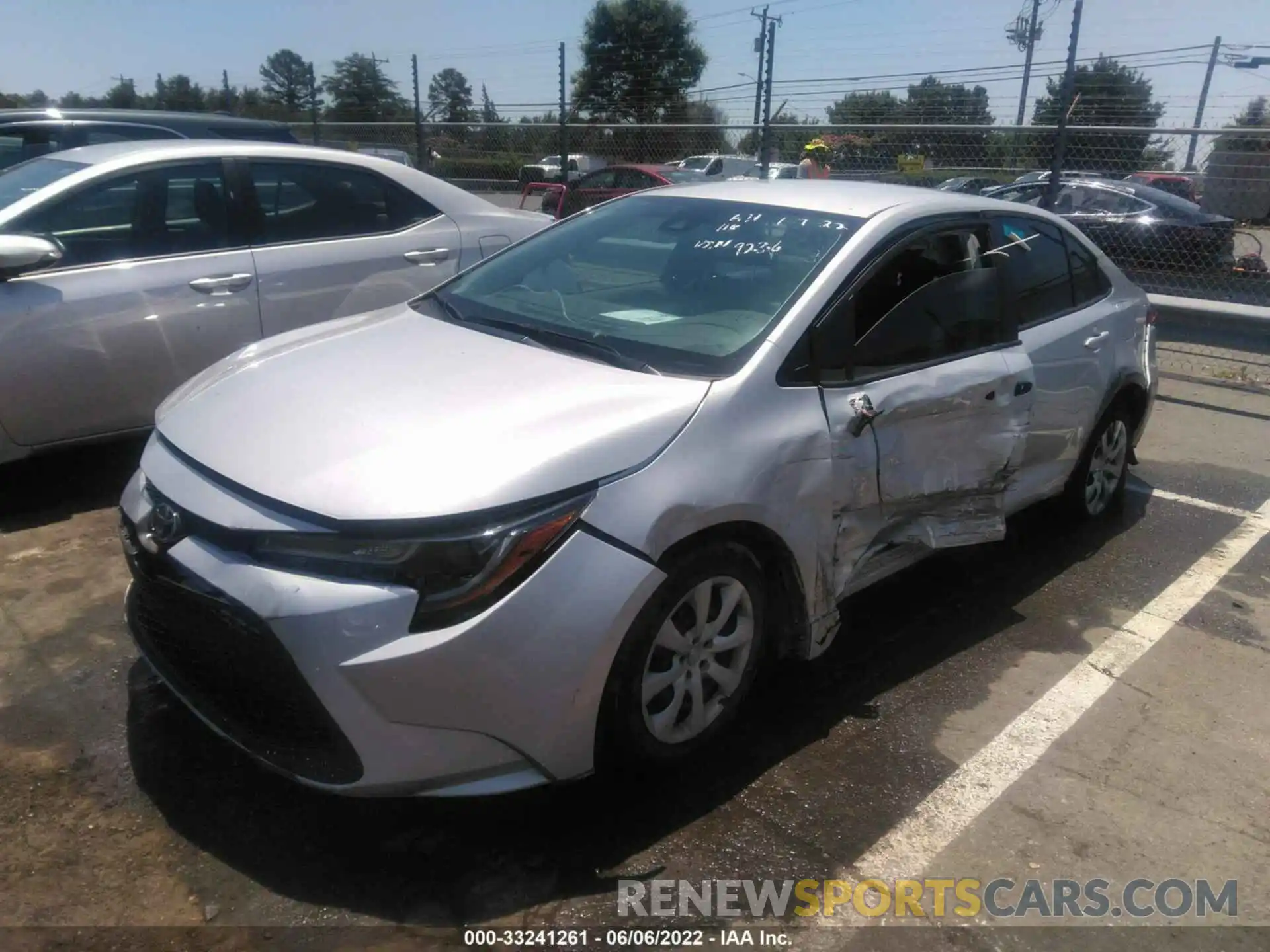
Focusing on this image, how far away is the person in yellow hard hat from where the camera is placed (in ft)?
29.4

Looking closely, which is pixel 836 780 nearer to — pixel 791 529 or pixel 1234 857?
pixel 791 529

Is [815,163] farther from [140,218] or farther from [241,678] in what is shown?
[241,678]

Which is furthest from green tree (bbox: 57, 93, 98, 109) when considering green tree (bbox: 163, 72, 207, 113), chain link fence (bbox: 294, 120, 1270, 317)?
chain link fence (bbox: 294, 120, 1270, 317)

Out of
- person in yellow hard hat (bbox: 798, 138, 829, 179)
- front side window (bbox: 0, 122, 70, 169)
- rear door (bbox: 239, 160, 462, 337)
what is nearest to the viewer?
rear door (bbox: 239, 160, 462, 337)

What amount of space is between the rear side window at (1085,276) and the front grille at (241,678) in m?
3.76

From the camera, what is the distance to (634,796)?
2.84 m

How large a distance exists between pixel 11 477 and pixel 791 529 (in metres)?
4.13

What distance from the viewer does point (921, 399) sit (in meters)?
3.41

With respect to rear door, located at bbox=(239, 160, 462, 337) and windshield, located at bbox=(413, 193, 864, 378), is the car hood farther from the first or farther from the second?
rear door, located at bbox=(239, 160, 462, 337)

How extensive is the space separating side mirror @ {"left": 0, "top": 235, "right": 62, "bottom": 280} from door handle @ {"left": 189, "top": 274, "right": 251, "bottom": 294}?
0.59 m

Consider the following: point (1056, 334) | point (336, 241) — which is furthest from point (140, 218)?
point (1056, 334)

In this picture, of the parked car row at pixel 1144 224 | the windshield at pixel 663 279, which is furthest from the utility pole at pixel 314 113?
the windshield at pixel 663 279

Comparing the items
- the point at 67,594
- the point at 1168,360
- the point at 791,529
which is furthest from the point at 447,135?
the point at 791,529

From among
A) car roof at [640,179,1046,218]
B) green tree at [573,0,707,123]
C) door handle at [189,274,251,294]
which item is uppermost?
green tree at [573,0,707,123]
